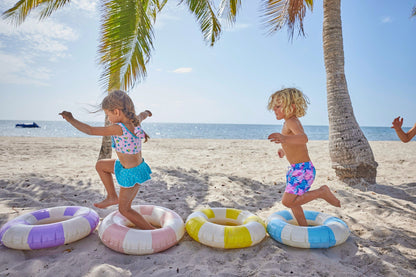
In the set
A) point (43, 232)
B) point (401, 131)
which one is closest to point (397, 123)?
point (401, 131)

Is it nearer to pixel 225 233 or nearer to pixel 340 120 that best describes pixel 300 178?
pixel 225 233

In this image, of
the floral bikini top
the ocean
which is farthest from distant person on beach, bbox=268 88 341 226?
the ocean

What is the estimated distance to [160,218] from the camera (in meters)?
3.28

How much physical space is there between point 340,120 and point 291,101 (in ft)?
9.99

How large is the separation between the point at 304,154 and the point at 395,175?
16.7 ft

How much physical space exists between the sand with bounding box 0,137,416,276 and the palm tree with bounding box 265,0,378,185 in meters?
0.37

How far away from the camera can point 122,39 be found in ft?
17.3

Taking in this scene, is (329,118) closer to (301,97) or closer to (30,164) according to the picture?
(301,97)

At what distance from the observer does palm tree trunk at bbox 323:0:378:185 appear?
514cm

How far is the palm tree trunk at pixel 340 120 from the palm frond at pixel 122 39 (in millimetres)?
4265

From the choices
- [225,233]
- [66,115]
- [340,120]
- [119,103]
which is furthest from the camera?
[340,120]

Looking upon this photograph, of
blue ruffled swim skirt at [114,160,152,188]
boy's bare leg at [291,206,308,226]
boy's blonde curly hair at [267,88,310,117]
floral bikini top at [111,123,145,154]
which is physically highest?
boy's blonde curly hair at [267,88,310,117]

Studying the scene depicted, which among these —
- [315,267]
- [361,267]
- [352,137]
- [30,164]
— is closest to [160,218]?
[315,267]

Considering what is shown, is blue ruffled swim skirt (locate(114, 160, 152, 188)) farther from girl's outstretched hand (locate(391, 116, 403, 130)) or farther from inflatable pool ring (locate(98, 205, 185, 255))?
girl's outstretched hand (locate(391, 116, 403, 130))
